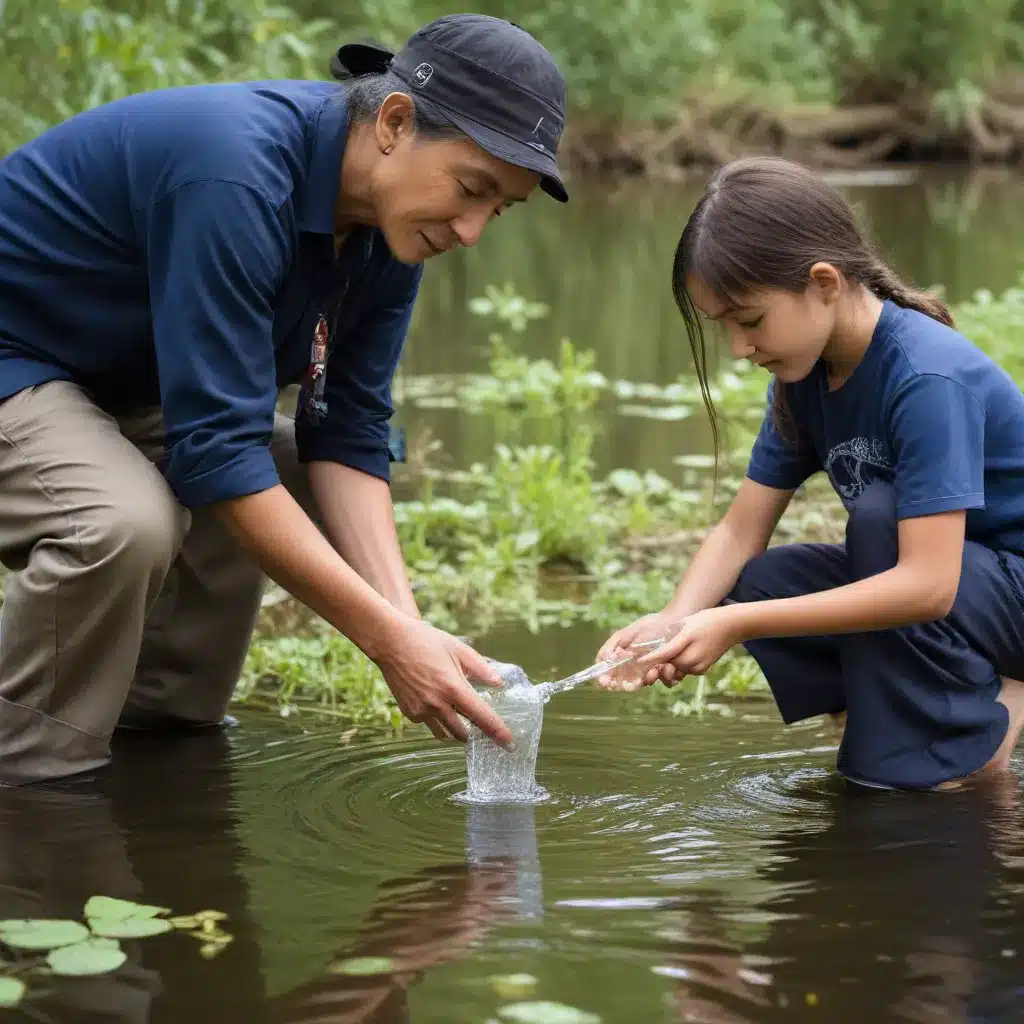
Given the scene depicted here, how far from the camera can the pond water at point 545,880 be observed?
2211 mm

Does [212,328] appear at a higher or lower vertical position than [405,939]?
higher

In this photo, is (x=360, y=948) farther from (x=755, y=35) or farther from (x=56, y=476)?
(x=755, y=35)

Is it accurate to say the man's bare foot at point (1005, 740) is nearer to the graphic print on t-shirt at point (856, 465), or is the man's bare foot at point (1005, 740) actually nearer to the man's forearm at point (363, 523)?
the graphic print on t-shirt at point (856, 465)

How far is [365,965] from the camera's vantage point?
230 cm

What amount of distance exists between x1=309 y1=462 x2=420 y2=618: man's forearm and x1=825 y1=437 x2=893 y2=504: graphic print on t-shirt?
807mm

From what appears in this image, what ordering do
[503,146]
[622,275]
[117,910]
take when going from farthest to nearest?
1. [622,275]
2. [503,146]
3. [117,910]

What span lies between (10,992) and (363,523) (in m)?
1.37

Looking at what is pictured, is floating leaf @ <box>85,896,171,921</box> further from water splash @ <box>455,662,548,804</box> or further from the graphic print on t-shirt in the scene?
the graphic print on t-shirt

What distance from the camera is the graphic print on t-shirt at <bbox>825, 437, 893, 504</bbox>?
121 inches

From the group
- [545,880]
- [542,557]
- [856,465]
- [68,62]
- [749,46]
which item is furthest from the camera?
[749,46]

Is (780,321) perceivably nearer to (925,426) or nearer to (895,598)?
(925,426)

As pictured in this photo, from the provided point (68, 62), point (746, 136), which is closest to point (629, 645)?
point (68, 62)

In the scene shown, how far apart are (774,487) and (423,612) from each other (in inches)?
52.5

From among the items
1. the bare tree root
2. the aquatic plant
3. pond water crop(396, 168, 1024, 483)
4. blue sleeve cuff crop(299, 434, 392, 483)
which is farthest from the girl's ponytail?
the bare tree root
